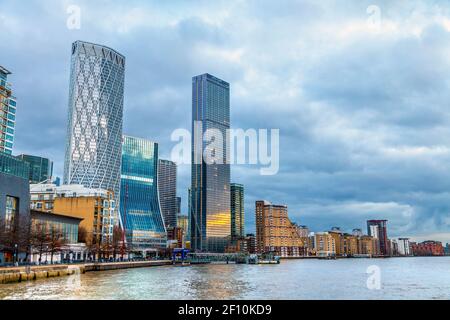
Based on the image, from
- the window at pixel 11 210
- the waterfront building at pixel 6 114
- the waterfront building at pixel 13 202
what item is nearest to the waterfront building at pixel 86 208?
the waterfront building at pixel 6 114

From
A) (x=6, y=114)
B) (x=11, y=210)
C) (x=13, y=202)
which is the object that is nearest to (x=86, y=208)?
(x=6, y=114)

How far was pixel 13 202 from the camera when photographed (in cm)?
8231

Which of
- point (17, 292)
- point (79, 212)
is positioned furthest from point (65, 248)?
point (17, 292)

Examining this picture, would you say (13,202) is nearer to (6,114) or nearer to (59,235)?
(59,235)

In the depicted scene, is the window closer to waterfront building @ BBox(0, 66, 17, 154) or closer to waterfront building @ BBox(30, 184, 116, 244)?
waterfront building @ BBox(30, 184, 116, 244)

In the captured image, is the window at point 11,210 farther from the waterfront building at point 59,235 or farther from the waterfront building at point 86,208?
the waterfront building at point 86,208

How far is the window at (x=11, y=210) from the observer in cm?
7971

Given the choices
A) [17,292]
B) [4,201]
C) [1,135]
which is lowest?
[17,292]

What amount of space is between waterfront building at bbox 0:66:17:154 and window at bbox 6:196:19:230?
6450 cm

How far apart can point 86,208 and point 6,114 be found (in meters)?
41.9

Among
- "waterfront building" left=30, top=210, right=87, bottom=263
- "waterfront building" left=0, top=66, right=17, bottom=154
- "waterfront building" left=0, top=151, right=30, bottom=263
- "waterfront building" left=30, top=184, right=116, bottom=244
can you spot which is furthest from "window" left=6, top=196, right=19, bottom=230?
"waterfront building" left=0, top=66, right=17, bottom=154
